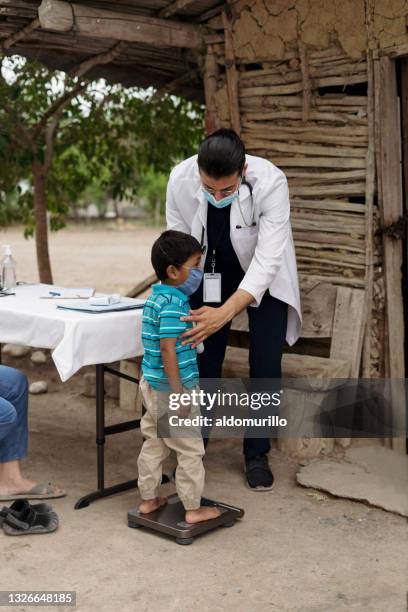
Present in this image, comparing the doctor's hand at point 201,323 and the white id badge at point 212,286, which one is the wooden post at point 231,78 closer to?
the white id badge at point 212,286

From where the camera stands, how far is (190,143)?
326 inches

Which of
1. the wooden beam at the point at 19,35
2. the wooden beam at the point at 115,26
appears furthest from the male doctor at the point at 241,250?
the wooden beam at the point at 19,35

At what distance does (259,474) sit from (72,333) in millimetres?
1338

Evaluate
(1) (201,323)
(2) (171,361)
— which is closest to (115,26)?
(1) (201,323)

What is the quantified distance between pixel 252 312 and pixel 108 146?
4.28 metres

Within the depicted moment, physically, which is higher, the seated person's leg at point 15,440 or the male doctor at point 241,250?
the male doctor at point 241,250

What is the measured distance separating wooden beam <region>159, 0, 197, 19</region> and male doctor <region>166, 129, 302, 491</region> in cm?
150

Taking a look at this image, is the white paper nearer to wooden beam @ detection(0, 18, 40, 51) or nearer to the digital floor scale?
the digital floor scale

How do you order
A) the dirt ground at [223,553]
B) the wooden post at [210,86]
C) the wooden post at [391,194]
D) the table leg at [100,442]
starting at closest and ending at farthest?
1. the dirt ground at [223,553]
2. the table leg at [100,442]
3. the wooden post at [391,194]
4. the wooden post at [210,86]

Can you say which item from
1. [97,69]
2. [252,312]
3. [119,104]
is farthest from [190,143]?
[252,312]

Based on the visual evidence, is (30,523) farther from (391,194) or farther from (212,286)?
(391,194)

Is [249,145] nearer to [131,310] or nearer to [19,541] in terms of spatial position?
[131,310]

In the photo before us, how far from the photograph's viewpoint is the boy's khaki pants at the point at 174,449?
3859 millimetres

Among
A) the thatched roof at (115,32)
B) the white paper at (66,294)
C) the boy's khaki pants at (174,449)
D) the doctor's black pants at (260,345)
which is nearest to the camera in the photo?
the boy's khaki pants at (174,449)
